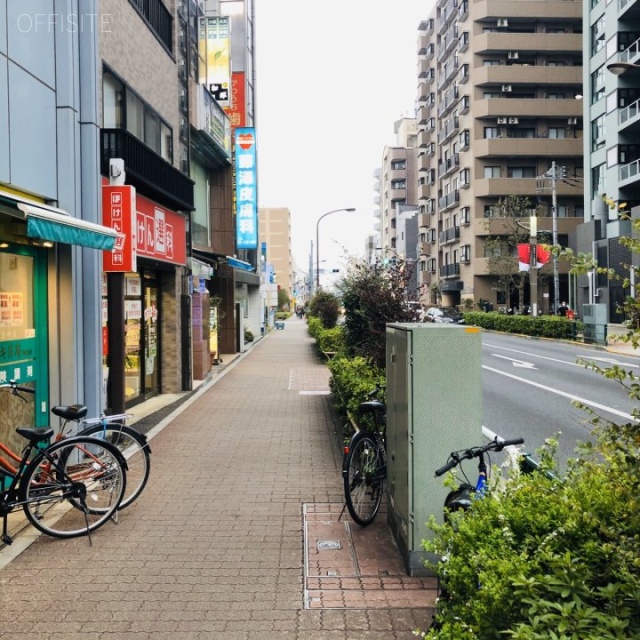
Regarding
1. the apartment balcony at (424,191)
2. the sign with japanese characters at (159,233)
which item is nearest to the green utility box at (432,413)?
the sign with japanese characters at (159,233)

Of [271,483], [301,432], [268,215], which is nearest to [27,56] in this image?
[271,483]

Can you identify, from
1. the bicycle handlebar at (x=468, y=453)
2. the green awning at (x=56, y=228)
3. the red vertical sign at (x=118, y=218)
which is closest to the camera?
the bicycle handlebar at (x=468, y=453)

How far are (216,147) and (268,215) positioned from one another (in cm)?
11116

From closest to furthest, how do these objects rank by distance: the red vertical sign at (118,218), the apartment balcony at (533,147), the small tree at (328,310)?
the red vertical sign at (118,218)
the small tree at (328,310)
the apartment balcony at (533,147)

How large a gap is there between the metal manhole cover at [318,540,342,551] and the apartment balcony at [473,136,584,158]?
2170 inches

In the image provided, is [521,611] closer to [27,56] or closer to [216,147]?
[27,56]

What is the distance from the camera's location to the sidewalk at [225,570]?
3855mm

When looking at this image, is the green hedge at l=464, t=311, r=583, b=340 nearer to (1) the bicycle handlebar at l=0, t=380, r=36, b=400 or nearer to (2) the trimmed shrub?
(1) the bicycle handlebar at l=0, t=380, r=36, b=400

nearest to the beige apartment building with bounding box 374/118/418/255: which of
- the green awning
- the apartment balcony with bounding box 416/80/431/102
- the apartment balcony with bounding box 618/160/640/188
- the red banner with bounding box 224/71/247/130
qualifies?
the apartment balcony with bounding box 416/80/431/102

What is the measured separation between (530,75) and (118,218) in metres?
55.3

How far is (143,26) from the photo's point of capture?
1171 cm

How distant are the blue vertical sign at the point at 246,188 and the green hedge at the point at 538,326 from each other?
1184 centimetres

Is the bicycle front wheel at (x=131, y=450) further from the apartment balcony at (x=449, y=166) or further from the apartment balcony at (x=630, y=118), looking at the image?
the apartment balcony at (x=449, y=166)

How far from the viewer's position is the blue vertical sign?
24.9m
